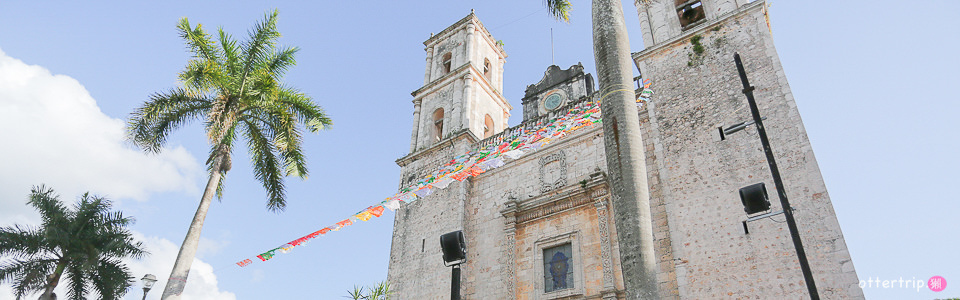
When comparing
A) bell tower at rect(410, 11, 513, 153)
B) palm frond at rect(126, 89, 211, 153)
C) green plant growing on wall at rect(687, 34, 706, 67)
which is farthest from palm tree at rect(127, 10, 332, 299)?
green plant growing on wall at rect(687, 34, 706, 67)

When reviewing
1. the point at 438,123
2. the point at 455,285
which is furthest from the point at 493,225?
the point at 455,285

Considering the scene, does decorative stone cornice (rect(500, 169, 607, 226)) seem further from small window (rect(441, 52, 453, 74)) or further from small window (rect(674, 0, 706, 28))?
small window (rect(441, 52, 453, 74))

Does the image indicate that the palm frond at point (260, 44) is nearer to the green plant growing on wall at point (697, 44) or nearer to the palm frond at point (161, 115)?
the palm frond at point (161, 115)

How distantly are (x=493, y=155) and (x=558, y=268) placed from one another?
3479mm

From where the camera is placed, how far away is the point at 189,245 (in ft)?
36.4

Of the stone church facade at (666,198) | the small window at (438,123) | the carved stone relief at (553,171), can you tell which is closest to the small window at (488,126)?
the stone church facade at (666,198)

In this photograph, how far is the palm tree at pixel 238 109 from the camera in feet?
40.9

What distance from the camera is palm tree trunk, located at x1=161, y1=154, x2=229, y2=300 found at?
1051 cm

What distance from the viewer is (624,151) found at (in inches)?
257

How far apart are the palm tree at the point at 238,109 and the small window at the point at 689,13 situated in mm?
9809

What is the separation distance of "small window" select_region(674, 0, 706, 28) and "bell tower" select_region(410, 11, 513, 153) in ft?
22.8

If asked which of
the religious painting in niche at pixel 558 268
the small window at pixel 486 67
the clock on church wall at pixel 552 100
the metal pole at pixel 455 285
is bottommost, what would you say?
the metal pole at pixel 455 285

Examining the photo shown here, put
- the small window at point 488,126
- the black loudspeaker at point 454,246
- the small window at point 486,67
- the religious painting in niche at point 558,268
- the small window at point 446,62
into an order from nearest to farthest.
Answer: the black loudspeaker at point 454,246
the religious painting in niche at point 558,268
the small window at point 488,126
the small window at point 446,62
the small window at point 486,67

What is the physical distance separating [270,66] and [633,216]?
1071 centimetres
